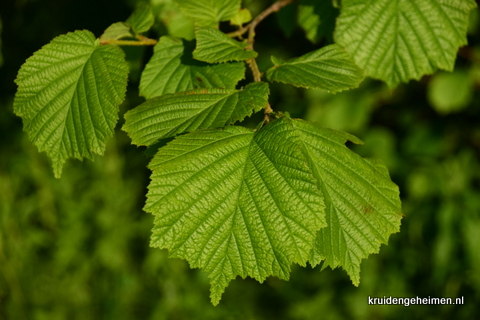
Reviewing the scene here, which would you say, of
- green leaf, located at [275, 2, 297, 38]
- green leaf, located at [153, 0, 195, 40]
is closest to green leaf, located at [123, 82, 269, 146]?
green leaf, located at [153, 0, 195, 40]

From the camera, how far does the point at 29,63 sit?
1.19 metres

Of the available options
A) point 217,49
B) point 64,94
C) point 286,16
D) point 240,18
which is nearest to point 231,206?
point 217,49

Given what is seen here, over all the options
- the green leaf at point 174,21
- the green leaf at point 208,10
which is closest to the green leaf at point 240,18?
the green leaf at point 208,10

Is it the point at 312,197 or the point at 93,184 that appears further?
the point at 93,184

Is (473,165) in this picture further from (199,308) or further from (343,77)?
(343,77)

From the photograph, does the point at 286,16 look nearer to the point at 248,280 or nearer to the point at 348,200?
the point at 348,200

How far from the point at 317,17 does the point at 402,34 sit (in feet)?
1.03

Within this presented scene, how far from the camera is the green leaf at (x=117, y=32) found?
50.8 inches

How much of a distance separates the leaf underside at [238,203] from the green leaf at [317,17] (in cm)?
68

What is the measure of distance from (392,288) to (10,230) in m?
2.73

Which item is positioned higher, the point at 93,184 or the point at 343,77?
the point at 343,77

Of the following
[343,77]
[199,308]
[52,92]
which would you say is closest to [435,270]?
[199,308]

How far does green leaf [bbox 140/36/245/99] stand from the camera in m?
1.24

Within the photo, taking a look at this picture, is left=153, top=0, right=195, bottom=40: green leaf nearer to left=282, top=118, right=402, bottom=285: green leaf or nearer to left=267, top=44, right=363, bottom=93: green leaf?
left=267, top=44, right=363, bottom=93: green leaf
